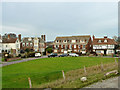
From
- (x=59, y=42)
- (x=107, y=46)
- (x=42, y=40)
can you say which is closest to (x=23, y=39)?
(x=42, y=40)

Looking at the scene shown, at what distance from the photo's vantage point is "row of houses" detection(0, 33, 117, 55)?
6306 centimetres

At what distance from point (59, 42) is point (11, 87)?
2233 inches

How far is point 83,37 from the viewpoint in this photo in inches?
2692

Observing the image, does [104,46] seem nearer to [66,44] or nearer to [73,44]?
[73,44]

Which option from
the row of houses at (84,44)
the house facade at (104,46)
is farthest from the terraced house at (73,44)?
the house facade at (104,46)

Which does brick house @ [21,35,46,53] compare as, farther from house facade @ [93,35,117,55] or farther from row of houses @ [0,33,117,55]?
house facade @ [93,35,117,55]

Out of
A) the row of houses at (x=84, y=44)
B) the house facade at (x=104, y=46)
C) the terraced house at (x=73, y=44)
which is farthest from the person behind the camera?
the terraced house at (x=73, y=44)

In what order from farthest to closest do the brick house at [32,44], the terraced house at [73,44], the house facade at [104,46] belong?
the brick house at [32,44] < the terraced house at [73,44] < the house facade at [104,46]

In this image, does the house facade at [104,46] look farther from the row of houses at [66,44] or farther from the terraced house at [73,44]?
the terraced house at [73,44]

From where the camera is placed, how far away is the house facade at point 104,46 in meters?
63.0

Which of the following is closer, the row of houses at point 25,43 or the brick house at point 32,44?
the row of houses at point 25,43

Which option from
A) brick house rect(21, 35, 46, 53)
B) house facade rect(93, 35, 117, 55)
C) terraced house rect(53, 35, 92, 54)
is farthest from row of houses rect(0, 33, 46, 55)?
house facade rect(93, 35, 117, 55)

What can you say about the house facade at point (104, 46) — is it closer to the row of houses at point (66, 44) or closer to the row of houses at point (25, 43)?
the row of houses at point (66, 44)

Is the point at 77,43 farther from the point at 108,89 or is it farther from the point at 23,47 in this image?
the point at 108,89
